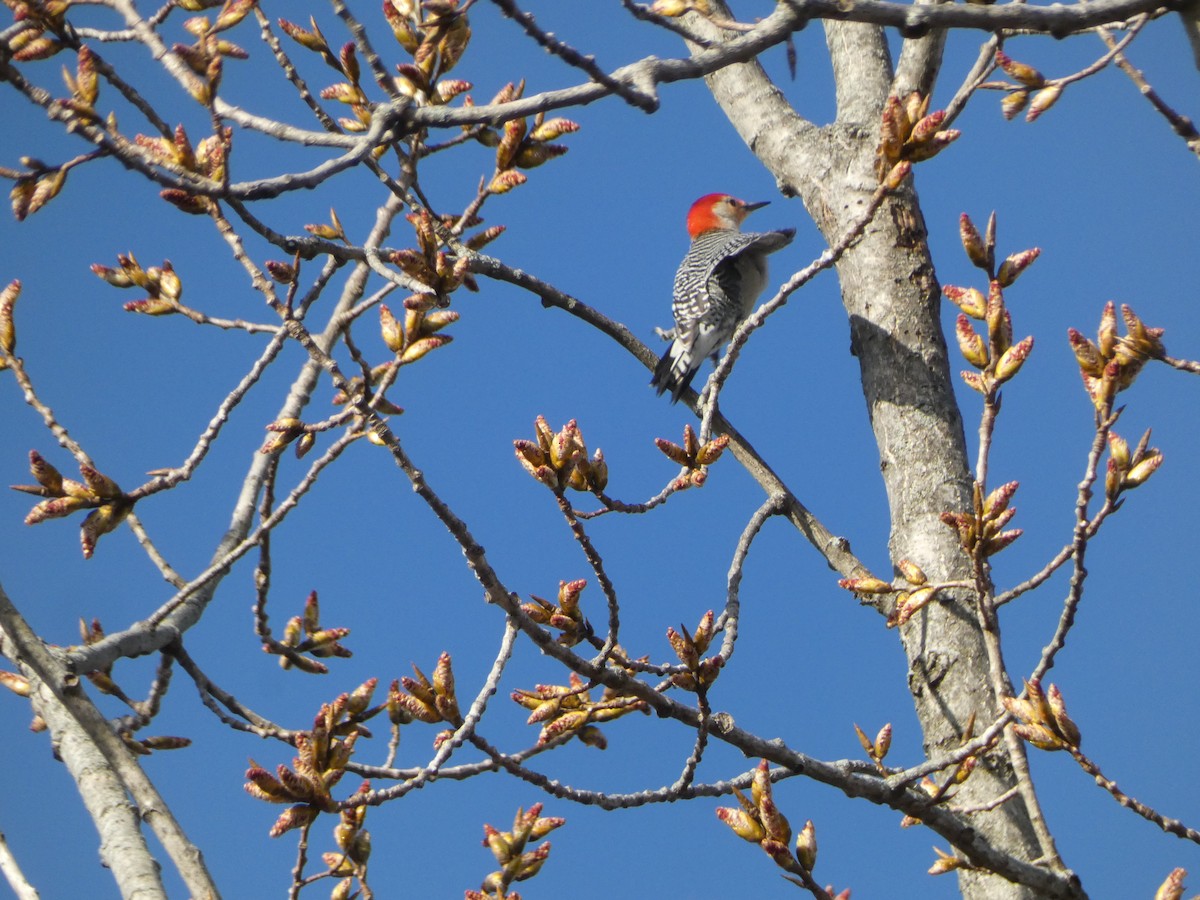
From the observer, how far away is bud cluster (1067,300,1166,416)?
2.37 m

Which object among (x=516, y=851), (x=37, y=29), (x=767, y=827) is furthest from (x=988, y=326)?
(x=37, y=29)

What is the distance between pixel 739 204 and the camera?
10156 mm

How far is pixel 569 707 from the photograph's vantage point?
2.56 m

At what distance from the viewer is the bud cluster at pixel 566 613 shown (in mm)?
2453

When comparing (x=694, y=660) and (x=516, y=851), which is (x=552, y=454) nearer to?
(x=694, y=660)

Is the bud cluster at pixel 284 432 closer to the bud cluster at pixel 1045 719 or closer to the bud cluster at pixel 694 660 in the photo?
the bud cluster at pixel 694 660

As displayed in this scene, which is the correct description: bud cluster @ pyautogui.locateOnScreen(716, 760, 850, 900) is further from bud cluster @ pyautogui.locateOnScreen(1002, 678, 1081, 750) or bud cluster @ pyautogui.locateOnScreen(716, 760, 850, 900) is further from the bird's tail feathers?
the bird's tail feathers

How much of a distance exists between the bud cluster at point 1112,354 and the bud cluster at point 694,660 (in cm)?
90

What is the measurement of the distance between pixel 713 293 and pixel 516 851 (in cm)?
502

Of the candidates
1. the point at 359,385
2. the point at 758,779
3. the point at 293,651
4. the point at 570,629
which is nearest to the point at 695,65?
the point at 359,385

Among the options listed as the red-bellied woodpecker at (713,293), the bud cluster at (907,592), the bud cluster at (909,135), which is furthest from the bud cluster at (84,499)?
the red-bellied woodpecker at (713,293)

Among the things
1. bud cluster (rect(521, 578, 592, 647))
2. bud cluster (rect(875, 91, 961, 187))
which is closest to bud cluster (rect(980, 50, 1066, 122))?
bud cluster (rect(875, 91, 961, 187))

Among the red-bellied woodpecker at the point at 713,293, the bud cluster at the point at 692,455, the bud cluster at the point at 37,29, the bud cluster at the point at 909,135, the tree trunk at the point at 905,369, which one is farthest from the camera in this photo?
the red-bellied woodpecker at the point at 713,293

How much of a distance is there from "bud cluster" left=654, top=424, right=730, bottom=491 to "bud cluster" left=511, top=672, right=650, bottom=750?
1.69 feet
